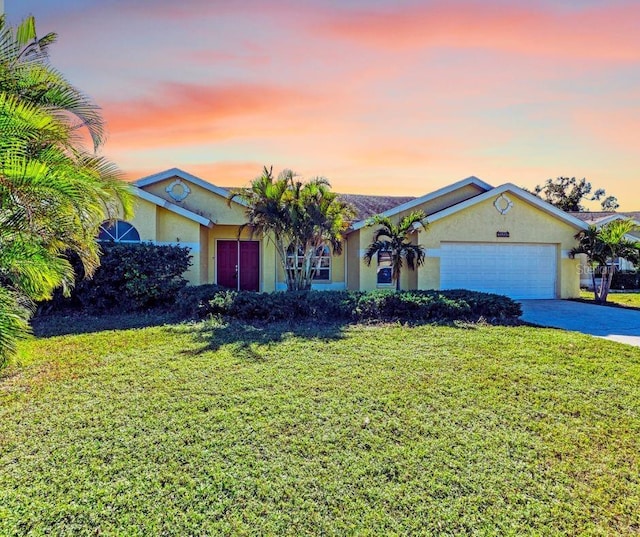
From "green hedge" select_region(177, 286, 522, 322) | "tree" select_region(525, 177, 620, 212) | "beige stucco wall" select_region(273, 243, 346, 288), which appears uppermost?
"tree" select_region(525, 177, 620, 212)

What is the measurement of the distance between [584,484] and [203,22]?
10.5 meters

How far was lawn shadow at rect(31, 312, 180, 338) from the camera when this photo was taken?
9.40 meters

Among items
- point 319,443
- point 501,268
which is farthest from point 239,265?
point 319,443

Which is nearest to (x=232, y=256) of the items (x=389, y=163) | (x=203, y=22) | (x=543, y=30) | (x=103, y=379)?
(x=389, y=163)

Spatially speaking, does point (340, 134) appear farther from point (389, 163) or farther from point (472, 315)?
point (472, 315)

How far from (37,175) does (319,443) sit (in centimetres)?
424

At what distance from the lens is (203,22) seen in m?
8.62

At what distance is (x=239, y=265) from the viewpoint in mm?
17406

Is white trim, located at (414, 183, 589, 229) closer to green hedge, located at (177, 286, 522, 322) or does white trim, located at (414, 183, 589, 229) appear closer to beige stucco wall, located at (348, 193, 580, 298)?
beige stucco wall, located at (348, 193, 580, 298)

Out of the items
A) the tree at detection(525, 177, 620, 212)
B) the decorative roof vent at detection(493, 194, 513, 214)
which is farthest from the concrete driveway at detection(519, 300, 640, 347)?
the tree at detection(525, 177, 620, 212)

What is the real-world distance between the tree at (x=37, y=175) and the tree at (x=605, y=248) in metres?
17.2

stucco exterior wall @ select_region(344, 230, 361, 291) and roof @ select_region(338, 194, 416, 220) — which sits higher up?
roof @ select_region(338, 194, 416, 220)

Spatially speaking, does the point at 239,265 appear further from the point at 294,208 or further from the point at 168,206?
the point at 294,208

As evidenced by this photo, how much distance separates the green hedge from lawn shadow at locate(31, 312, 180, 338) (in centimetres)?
97
